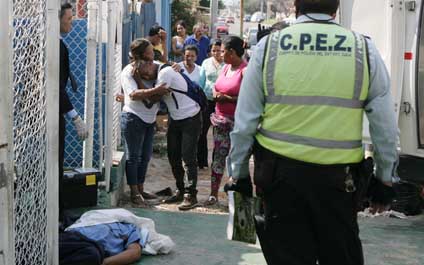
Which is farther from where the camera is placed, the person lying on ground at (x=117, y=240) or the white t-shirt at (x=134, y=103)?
the white t-shirt at (x=134, y=103)

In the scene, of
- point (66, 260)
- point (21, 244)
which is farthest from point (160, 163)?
point (21, 244)

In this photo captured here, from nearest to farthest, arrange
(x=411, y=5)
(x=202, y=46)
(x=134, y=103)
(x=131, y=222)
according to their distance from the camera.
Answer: (x=131, y=222) → (x=411, y=5) → (x=134, y=103) → (x=202, y=46)

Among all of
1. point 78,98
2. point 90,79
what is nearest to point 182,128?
point 78,98

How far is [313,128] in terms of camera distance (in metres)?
3.21

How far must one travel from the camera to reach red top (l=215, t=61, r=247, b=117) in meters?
7.02

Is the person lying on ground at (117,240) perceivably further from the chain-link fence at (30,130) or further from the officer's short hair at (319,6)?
the officer's short hair at (319,6)

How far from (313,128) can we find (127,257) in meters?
2.20

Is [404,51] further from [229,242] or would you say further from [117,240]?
[117,240]

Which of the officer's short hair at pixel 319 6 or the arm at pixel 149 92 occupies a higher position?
the officer's short hair at pixel 319 6

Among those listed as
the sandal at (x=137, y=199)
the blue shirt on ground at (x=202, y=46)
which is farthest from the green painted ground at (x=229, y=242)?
the blue shirt on ground at (x=202, y=46)

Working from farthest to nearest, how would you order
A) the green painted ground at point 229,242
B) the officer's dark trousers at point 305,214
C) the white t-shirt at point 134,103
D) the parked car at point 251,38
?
the parked car at point 251,38
the white t-shirt at point 134,103
the green painted ground at point 229,242
the officer's dark trousers at point 305,214

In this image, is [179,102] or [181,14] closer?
[179,102]

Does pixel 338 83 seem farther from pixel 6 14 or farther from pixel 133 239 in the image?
pixel 133 239

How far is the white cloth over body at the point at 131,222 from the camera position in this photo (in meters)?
5.17
